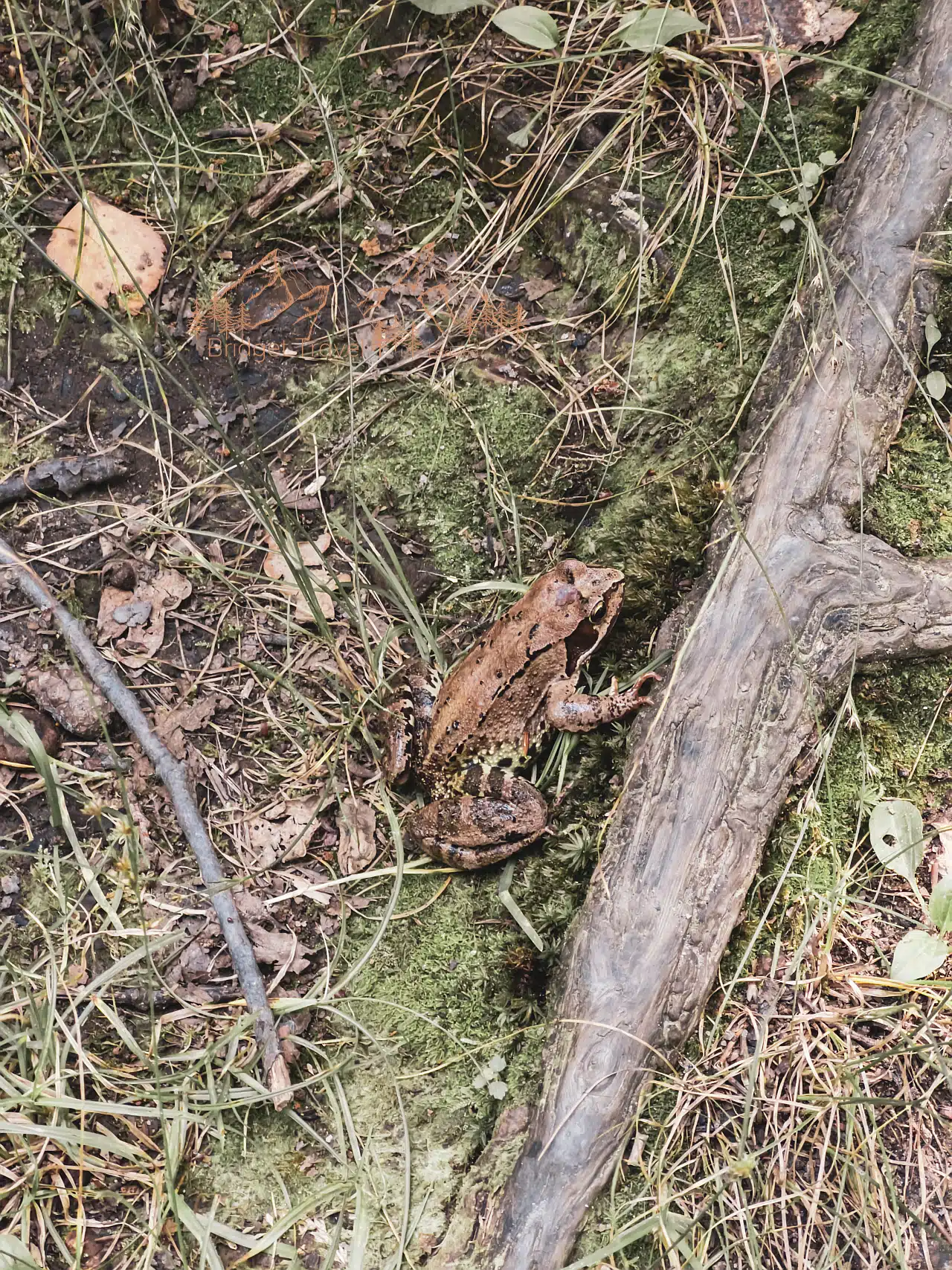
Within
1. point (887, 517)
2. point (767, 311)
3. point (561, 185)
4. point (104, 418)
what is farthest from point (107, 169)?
point (887, 517)

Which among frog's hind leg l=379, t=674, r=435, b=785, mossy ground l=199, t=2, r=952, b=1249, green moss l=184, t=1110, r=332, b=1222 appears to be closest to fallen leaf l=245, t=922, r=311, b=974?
mossy ground l=199, t=2, r=952, b=1249

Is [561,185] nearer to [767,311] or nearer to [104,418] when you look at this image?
[767,311]

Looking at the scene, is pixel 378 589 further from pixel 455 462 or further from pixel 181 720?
pixel 181 720

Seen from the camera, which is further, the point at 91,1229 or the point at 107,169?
the point at 107,169

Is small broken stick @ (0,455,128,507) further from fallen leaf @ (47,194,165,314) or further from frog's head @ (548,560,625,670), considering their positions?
frog's head @ (548,560,625,670)

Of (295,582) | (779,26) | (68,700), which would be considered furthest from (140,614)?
(779,26)
